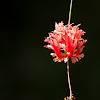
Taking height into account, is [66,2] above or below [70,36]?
above

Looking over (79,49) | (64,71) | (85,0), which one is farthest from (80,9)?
(79,49)

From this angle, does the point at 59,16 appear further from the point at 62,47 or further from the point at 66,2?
the point at 62,47

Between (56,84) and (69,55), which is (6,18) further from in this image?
(69,55)

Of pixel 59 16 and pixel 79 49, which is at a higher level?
pixel 59 16

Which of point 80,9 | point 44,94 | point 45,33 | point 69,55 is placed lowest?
point 69,55

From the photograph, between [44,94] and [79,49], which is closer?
[79,49]

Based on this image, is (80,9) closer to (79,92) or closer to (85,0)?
(85,0)

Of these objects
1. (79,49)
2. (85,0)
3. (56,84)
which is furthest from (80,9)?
(79,49)

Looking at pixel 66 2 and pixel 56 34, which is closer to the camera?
pixel 56 34

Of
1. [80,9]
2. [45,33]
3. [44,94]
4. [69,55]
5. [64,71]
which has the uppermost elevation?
[80,9]
